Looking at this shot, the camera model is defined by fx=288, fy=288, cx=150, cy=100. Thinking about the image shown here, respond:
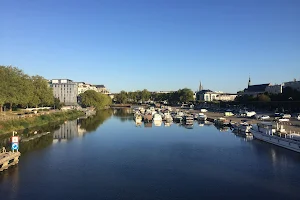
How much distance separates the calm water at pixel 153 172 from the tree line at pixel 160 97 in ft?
372

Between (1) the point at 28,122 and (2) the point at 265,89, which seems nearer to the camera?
(1) the point at 28,122

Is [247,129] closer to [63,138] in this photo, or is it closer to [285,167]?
[285,167]

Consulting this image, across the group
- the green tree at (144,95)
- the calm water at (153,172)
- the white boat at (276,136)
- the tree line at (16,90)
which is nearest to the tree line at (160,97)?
the green tree at (144,95)

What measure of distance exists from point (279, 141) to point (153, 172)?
61.1ft

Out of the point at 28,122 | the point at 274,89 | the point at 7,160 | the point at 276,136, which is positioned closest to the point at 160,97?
the point at 274,89

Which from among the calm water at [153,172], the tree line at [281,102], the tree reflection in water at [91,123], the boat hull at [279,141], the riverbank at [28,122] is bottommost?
the calm water at [153,172]

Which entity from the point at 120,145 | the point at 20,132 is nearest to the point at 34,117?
the point at 20,132

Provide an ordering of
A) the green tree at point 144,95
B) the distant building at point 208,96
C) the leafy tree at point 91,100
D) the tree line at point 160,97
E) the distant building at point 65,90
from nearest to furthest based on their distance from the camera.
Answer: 1. the leafy tree at point 91,100
2. the distant building at point 65,90
3. the tree line at point 160,97
4. the distant building at point 208,96
5. the green tree at point 144,95

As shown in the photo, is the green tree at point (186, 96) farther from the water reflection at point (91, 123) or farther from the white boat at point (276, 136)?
the white boat at point (276, 136)

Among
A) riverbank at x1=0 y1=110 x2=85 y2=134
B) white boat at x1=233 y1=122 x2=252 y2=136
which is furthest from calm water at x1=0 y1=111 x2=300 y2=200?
riverbank at x1=0 y1=110 x2=85 y2=134

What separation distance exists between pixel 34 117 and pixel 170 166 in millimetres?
40243

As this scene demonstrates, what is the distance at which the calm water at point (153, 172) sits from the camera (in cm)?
1878

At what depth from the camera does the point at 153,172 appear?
23469 mm

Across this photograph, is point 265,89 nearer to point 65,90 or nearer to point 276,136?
point 65,90
